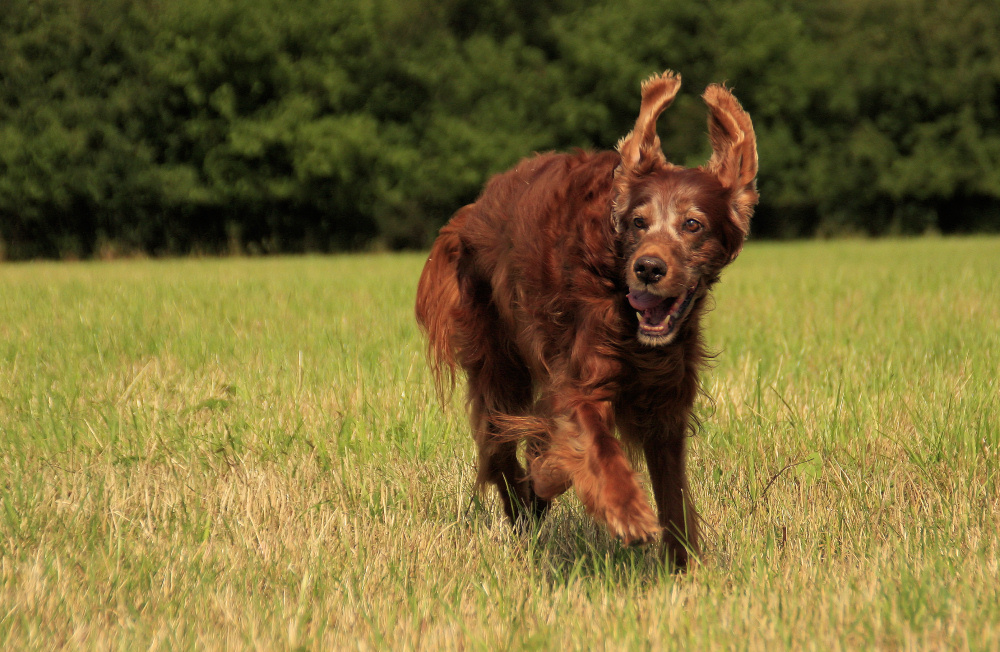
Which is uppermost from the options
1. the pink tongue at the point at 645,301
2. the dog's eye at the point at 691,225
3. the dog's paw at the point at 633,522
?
the dog's eye at the point at 691,225

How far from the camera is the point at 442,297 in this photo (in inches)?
148

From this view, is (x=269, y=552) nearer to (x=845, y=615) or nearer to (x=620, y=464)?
(x=620, y=464)

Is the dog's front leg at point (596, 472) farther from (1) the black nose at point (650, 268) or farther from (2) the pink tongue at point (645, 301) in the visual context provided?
(1) the black nose at point (650, 268)

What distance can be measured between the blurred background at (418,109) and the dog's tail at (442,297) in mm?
19578

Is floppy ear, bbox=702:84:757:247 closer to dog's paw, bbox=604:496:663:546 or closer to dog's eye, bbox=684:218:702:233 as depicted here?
dog's eye, bbox=684:218:702:233

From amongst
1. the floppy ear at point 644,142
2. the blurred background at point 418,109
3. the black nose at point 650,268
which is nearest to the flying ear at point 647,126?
the floppy ear at point 644,142

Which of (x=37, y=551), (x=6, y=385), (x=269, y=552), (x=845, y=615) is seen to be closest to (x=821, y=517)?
(x=845, y=615)

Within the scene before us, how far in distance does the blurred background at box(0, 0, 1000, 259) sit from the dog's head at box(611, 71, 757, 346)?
67.9ft

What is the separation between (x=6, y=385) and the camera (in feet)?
16.7

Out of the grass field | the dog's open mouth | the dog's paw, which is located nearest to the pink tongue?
the dog's open mouth

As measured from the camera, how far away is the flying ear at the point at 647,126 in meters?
2.90

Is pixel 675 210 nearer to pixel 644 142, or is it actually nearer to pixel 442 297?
pixel 644 142

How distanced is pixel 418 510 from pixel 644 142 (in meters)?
1.56

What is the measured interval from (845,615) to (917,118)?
1267 inches
